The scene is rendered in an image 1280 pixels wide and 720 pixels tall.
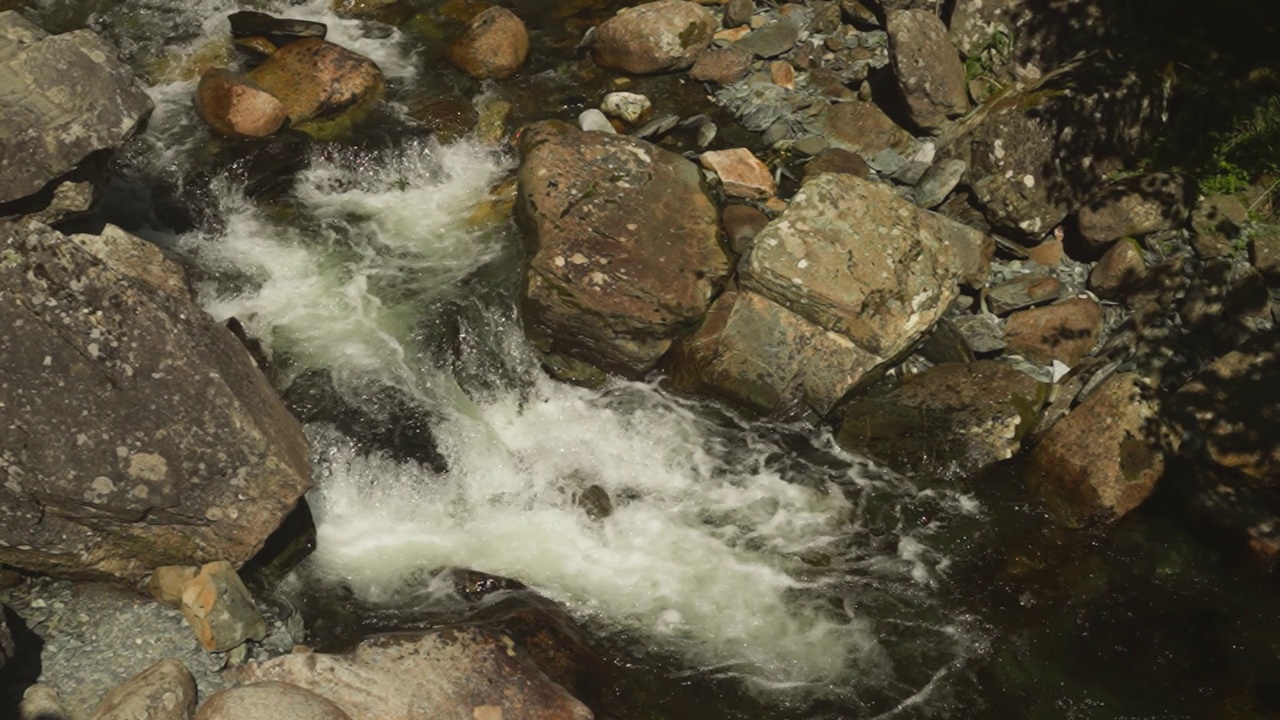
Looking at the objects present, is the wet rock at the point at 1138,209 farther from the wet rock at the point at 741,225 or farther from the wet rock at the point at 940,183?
the wet rock at the point at 741,225

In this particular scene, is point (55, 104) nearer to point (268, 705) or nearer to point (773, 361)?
point (268, 705)

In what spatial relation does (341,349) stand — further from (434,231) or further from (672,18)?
(672,18)

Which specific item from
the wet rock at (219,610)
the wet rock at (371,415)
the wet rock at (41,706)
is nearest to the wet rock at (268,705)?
the wet rock at (219,610)

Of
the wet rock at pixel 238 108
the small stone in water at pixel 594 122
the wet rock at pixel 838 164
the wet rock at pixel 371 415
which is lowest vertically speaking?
the wet rock at pixel 371 415

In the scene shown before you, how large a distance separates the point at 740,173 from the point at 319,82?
370 cm

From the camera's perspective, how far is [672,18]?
10.5 m

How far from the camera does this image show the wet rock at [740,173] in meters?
9.47

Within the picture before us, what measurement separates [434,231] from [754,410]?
3.03 metres

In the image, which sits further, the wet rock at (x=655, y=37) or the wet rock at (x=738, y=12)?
the wet rock at (x=738, y=12)

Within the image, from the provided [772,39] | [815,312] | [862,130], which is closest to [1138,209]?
[862,130]

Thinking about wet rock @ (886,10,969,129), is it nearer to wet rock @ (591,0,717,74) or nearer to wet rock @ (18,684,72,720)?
wet rock @ (591,0,717,74)

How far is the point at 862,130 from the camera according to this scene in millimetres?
9906

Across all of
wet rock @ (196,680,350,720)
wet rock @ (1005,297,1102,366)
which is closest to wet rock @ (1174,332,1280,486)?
wet rock @ (1005,297,1102,366)

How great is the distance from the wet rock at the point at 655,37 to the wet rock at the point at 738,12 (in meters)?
0.24
